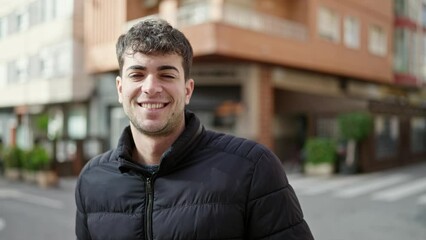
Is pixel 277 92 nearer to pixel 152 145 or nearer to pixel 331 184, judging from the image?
pixel 331 184

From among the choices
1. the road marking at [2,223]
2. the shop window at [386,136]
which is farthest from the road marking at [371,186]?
the road marking at [2,223]

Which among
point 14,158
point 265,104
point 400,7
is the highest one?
point 400,7

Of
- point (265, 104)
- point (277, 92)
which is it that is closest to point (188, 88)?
point (265, 104)

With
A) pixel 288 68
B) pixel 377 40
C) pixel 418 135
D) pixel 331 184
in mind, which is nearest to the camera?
pixel 331 184

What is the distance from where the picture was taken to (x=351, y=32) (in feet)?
47.1

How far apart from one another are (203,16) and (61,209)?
5.89m

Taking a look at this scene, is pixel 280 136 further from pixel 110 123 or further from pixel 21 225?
pixel 21 225

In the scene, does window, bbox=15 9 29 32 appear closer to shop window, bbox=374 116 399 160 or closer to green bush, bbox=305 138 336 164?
green bush, bbox=305 138 336 164

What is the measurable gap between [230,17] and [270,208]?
9.72 metres

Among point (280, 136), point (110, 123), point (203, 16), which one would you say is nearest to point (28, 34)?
point (203, 16)

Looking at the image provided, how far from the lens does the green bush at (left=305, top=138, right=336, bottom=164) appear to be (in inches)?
433

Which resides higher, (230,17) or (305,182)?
(230,17)

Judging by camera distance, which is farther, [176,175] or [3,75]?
[3,75]

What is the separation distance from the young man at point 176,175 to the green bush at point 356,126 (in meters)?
10.2
